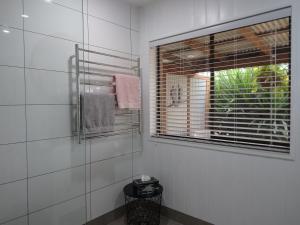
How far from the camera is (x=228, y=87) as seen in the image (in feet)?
6.15

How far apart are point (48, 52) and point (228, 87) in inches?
58.3

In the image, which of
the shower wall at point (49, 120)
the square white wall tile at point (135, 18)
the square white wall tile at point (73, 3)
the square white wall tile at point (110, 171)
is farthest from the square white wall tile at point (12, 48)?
the square white wall tile at point (135, 18)

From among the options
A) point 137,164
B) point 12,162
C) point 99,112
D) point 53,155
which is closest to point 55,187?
point 53,155

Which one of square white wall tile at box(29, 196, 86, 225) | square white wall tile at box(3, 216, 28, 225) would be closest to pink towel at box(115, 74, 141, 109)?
square white wall tile at box(29, 196, 86, 225)

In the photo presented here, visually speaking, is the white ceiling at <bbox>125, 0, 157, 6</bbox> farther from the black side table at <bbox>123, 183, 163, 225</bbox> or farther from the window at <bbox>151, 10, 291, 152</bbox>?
the black side table at <bbox>123, 183, 163, 225</bbox>

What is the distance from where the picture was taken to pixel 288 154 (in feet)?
5.04

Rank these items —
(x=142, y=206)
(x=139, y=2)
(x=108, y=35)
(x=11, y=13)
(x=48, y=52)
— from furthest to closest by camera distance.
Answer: (x=142, y=206)
(x=139, y=2)
(x=108, y=35)
(x=48, y=52)
(x=11, y=13)

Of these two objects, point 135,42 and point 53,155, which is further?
point 135,42

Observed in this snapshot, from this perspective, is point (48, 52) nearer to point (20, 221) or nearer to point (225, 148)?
point (20, 221)

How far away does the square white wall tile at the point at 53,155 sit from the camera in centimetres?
165

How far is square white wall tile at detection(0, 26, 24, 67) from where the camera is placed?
1478 millimetres

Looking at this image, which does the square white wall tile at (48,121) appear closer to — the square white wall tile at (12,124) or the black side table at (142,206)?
the square white wall tile at (12,124)

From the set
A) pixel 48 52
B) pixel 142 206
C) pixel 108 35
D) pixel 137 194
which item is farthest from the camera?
pixel 142 206

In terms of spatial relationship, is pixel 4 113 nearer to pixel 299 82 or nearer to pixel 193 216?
pixel 193 216
